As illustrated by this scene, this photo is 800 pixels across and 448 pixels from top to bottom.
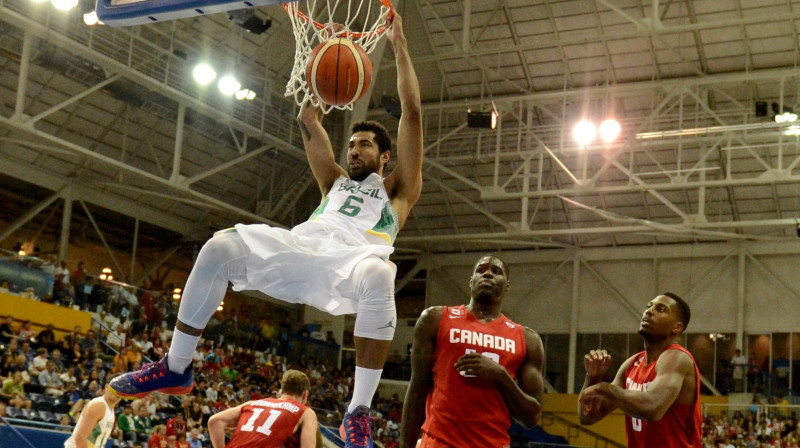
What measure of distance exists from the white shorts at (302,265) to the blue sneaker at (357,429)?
54 cm

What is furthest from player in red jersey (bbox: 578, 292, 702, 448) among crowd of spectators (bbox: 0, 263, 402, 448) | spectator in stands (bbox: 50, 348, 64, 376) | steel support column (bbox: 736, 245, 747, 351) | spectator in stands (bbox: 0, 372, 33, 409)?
steel support column (bbox: 736, 245, 747, 351)

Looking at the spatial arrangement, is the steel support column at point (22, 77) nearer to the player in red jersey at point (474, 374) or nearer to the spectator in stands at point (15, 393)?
the spectator in stands at point (15, 393)

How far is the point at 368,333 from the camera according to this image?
534cm

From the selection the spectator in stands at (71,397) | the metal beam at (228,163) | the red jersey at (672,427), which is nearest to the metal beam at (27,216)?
the metal beam at (228,163)

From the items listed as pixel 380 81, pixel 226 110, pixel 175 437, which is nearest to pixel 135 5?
pixel 175 437

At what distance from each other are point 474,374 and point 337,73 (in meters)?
2.30

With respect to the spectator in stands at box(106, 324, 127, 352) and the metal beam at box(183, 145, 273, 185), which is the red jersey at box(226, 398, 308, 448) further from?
the metal beam at box(183, 145, 273, 185)

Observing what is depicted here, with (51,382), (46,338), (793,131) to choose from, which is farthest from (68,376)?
(793,131)

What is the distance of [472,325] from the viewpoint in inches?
Answer: 231

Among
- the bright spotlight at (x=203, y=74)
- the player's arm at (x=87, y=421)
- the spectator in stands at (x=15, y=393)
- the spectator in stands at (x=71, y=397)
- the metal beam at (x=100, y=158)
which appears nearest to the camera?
the player's arm at (x=87, y=421)

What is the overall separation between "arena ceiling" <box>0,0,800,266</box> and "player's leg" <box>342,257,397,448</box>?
17.2m

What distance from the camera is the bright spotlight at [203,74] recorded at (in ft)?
76.3

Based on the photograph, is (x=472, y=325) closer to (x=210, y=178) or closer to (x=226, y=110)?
(x=226, y=110)

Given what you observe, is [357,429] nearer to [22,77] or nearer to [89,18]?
[89,18]
